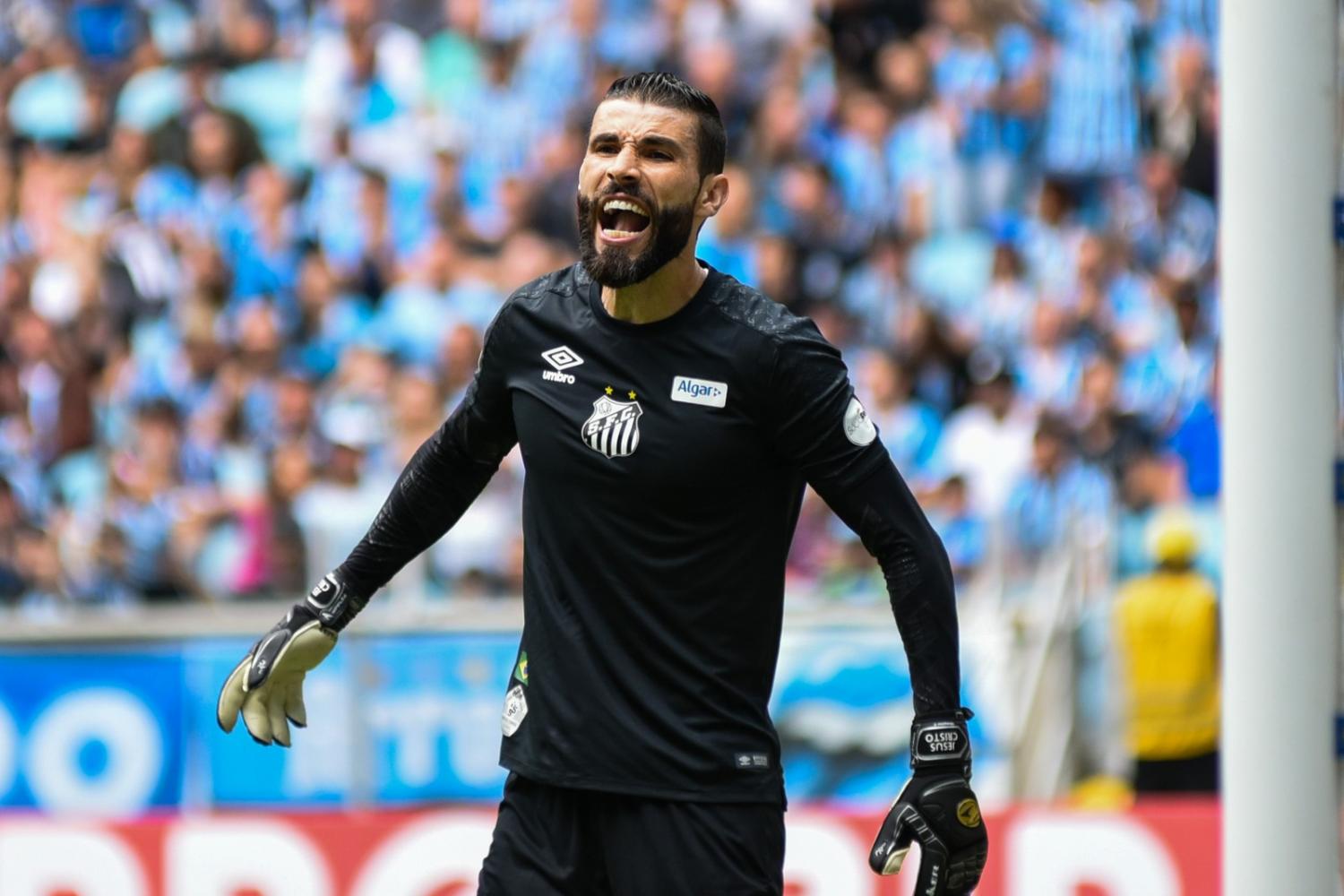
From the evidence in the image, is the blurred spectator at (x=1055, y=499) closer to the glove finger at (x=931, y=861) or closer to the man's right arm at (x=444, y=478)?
the man's right arm at (x=444, y=478)

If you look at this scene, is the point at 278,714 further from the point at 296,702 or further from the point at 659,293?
the point at 659,293

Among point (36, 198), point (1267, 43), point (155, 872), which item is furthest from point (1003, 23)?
point (1267, 43)

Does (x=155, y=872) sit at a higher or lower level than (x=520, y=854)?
lower

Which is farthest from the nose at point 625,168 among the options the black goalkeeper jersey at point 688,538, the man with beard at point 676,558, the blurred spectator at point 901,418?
the blurred spectator at point 901,418

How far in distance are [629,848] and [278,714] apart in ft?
3.10

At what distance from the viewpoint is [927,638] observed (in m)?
A: 4.21

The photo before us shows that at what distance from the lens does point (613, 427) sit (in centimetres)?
432

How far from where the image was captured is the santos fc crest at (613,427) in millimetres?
4301

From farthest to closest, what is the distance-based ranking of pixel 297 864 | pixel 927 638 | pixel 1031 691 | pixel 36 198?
pixel 36 198, pixel 1031 691, pixel 297 864, pixel 927 638

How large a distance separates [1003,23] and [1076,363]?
8.35 ft

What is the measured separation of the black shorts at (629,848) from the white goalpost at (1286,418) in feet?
3.56

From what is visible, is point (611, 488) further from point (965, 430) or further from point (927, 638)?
point (965, 430)

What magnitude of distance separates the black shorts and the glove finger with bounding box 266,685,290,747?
2.07ft

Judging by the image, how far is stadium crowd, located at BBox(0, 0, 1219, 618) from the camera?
10.6 meters
